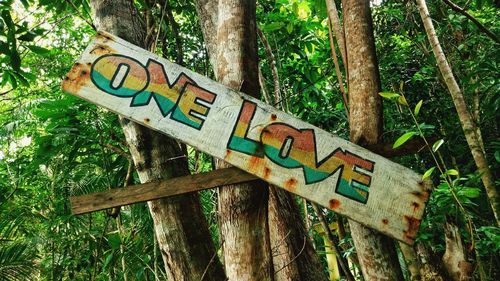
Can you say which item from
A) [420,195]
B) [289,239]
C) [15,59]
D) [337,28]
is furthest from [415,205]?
[15,59]

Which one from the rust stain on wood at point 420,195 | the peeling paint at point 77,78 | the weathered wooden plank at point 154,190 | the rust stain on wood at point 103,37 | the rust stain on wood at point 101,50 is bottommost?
the weathered wooden plank at point 154,190

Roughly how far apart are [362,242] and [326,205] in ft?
0.60

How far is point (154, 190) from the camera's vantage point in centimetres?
127

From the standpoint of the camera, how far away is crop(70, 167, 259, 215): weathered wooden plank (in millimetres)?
1262

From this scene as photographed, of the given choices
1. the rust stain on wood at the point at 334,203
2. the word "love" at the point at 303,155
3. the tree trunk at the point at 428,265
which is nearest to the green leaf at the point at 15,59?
the word "love" at the point at 303,155

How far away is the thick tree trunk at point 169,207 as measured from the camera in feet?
6.19

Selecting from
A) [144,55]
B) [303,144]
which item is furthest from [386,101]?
[144,55]

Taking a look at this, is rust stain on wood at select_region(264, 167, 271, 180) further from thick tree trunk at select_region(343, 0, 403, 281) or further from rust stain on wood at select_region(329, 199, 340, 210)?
thick tree trunk at select_region(343, 0, 403, 281)

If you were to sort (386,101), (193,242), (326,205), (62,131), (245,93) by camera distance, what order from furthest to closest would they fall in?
(386,101), (62,131), (193,242), (245,93), (326,205)

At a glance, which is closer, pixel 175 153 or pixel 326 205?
pixel 326 205

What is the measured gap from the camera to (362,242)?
129 cm

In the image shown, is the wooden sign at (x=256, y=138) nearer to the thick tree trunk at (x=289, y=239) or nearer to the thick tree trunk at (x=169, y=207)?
the thick tree trunk at (x=169, y=207)

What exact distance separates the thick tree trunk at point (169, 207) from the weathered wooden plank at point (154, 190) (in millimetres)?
615

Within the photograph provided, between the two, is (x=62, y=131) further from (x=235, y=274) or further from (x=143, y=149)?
(x=235, y=274)
